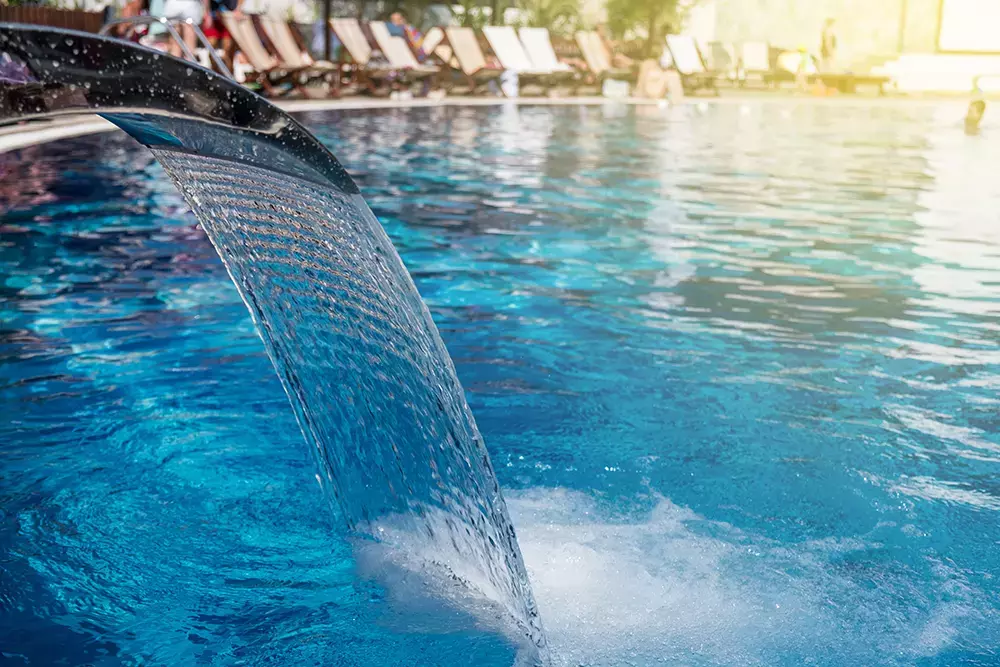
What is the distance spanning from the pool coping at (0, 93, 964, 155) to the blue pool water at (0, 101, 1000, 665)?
8.99 feet

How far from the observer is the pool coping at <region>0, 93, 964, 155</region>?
9.64 m

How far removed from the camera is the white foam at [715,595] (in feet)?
7.24

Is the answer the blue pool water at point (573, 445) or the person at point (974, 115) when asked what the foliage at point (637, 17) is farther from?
the blue pool water at point (573, 445)

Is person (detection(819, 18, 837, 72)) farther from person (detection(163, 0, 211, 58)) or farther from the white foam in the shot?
the white foam

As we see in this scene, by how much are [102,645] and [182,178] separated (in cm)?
96

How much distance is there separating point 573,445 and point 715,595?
0.96 metres

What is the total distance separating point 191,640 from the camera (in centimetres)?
221

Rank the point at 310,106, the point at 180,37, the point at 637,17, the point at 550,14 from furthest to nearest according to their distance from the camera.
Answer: the point at 637,17, the point at 550,14, the point at 310,106, the point at 180,37

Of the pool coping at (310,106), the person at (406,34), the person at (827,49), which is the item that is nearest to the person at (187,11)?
the pool coping at (310,106)

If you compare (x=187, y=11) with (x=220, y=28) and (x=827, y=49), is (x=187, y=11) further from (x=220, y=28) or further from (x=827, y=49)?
(x=827, y=49)

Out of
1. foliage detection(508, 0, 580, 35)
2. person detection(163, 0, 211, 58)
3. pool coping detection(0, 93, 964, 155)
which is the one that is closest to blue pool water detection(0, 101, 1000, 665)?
pool coping detection(0, 93, 964, 155)

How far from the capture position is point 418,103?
57.5 ft

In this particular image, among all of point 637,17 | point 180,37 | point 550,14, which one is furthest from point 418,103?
point 637,17

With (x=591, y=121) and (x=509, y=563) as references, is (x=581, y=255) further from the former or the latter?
(x=591, y=121)
